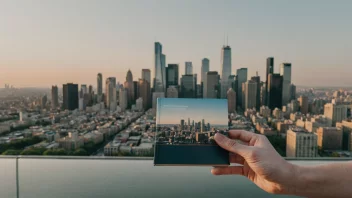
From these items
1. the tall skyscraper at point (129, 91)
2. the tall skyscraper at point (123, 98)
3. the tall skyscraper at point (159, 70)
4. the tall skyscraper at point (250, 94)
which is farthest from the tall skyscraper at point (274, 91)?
the tall skyscraper at point (123, 98)

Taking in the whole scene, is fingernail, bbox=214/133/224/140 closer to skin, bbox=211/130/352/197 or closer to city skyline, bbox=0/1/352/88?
skin, bbox=211/130/352/197

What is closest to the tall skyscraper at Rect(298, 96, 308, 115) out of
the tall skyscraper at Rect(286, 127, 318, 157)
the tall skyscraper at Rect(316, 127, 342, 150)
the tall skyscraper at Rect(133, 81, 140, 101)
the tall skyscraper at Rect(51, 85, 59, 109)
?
the tall skyscraper at Rect(316, 127, 342, 150)

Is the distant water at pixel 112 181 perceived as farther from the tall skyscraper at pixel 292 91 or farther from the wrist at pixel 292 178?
the tall skyscraper at pixel 292 91

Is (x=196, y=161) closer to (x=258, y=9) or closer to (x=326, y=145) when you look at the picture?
(x=258, y=9)

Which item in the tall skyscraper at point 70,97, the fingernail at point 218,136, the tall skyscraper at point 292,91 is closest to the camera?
the fingernail at point 218,136

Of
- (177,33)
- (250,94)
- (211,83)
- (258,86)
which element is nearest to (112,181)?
(177,33)

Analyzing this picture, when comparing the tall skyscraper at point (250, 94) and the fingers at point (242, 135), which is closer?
the fingers at point (242, 135)
